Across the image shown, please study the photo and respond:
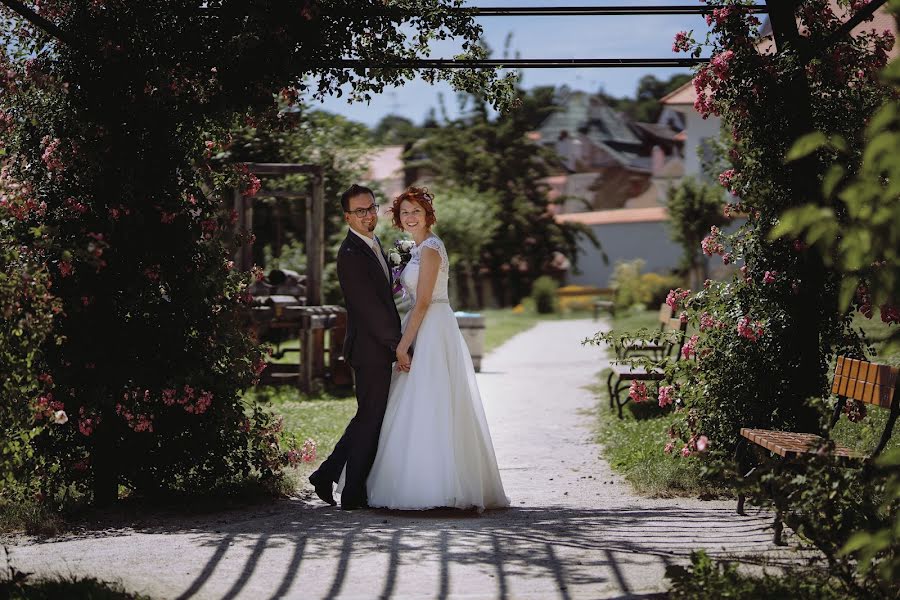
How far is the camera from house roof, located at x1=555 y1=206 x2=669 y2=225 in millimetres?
61678

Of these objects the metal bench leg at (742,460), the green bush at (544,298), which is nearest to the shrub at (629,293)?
the green bush at (544,298)

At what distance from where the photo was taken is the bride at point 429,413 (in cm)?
816

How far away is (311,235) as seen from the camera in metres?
17.3

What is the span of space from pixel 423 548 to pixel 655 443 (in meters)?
4.87

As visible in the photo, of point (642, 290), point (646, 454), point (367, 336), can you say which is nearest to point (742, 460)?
point (646, 454)

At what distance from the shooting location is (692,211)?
44844 millimetres

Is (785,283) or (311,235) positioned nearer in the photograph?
(785,283)

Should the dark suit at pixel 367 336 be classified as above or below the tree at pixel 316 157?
below

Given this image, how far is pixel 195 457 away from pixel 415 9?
3614mm

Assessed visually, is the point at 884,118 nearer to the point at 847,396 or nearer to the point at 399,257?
the point at 847,396

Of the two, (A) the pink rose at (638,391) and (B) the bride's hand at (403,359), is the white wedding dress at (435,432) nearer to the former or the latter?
(B) the bride's hand at (403,359)

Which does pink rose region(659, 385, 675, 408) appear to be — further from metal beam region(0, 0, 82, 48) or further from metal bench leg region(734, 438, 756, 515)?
metal beam region(0, 0, 82, 48)

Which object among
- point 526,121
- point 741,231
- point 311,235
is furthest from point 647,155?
point 741,231

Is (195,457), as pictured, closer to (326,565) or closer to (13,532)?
(13,532)
